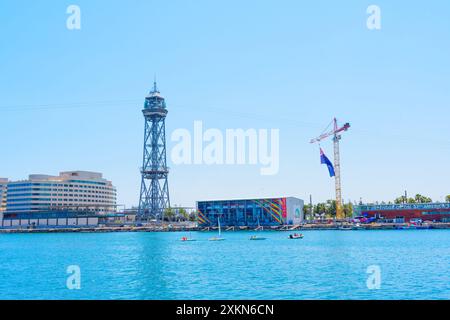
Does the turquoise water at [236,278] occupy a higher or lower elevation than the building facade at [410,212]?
lower

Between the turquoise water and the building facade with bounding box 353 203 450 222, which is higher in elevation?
the building facade with bounding box 353 203 450 222

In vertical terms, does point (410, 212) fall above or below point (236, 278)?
above

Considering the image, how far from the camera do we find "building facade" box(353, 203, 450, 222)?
17900 cm

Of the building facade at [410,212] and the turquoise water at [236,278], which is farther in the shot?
the building facade at [410,212]

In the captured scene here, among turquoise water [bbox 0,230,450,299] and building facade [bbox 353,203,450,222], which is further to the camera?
building facade [bbox 353,203,450,222]

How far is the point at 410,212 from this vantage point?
183 metres

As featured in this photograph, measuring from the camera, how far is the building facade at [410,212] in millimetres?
179000

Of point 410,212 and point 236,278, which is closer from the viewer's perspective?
point 236,278
